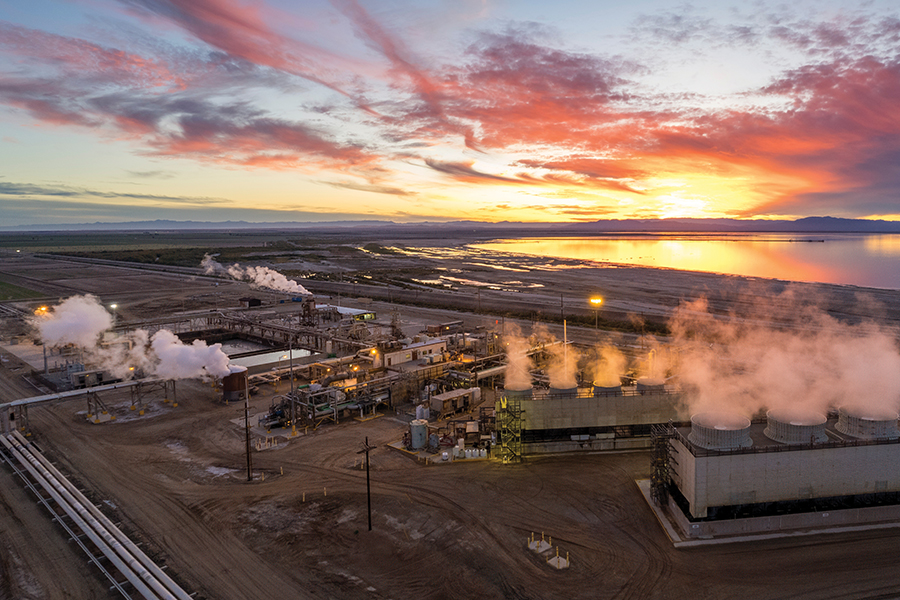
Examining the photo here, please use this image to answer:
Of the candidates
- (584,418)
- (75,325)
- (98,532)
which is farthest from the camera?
(75,325)

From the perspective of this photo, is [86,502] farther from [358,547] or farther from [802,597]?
[802,597]

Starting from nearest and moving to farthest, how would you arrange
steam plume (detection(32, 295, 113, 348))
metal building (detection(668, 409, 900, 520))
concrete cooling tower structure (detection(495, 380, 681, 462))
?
metal building (detection(668, 409, 900, 520))
concrete cooling tower structure (detection(495, 380, 681, 462))
steam plume (detection(32, 295, 113, 348))

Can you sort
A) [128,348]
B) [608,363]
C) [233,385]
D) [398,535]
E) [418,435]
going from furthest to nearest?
[128,348], [608,363], [233,385], [418,435], [398,535]

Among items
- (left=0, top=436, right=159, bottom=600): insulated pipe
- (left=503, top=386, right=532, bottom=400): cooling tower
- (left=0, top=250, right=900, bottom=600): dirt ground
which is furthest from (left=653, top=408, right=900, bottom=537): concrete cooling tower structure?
(left=0, top=436, right=159, bottom=600): insulated pipe

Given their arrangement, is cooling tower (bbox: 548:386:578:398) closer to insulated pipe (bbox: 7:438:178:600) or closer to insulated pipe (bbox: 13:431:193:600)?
insulated pipe (bbox: 13:431:193:600)

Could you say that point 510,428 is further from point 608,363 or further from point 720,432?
point 608,363

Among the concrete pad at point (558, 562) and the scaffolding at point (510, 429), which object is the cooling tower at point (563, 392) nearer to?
the scaffolding at point (510, 429)

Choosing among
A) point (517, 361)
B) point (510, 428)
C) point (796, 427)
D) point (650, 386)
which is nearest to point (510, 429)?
point (510, 428)

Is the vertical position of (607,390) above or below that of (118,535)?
above

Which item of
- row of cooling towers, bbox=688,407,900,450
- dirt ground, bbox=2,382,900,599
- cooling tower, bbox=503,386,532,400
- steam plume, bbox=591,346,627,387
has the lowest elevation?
dirt ground, bbox=2,382,900,599
